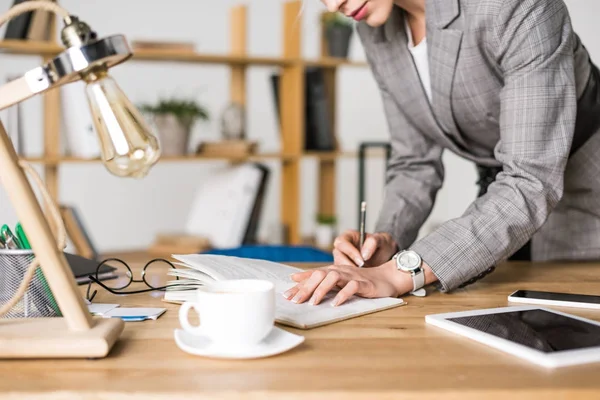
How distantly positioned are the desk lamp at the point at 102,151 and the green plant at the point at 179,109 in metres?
2.56

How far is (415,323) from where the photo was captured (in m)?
1.00

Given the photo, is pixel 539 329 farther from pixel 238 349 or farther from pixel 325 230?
pixel 325 230

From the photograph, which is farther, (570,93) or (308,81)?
(308,81)

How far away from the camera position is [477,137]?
167 centimetres

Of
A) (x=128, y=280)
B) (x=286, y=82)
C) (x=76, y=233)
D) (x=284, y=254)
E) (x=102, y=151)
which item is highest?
(x=102, y=151)

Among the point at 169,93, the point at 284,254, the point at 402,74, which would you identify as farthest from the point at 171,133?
the point at 402,74

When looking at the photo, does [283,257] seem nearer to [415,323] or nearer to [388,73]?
[388,73]

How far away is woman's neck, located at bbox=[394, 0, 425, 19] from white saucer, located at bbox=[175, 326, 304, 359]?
0.92m

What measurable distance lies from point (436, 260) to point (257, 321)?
486mm

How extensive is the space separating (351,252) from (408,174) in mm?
494

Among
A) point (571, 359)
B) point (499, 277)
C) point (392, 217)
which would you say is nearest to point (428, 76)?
point (392, 217)

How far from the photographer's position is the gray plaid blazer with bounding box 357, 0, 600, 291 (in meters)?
1.26

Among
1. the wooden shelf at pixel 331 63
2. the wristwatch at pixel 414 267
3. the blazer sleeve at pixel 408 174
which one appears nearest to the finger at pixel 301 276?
the wristwatch at pixel 414 267

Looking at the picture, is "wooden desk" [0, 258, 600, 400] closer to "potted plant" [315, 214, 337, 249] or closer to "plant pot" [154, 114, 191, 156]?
"plant pot" [154, 114, 191, 156]
